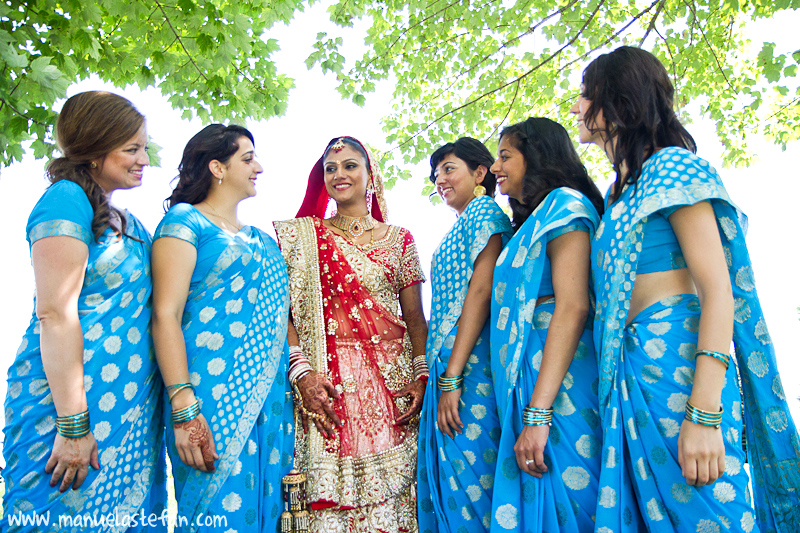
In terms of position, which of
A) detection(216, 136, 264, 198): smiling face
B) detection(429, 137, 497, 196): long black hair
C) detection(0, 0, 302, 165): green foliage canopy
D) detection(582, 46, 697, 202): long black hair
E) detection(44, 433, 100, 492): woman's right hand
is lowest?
detection(44, 433, 100, 492): woman's right hand

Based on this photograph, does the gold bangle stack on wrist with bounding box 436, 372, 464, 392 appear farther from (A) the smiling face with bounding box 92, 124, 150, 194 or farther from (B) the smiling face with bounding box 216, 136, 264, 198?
(A) the smiling face with bounding box 92, 124, 150, 194

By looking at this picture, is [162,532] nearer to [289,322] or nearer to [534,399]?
[289,322]

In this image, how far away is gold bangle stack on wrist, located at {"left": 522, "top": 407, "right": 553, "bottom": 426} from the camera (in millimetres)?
2062

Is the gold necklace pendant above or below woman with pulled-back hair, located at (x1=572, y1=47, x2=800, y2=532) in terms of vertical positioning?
above

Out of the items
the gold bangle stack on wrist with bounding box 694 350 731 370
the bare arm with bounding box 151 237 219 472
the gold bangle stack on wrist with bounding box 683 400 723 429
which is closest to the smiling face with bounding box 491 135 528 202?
the gold bangle stack on wrist with bounding box 694 350 731 370

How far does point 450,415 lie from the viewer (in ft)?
7.98

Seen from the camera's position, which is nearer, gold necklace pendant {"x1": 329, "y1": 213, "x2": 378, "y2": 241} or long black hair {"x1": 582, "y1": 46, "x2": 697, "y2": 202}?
long black hair {"x1": 582, "y1": 46, "x2": 697, "y2": 202}

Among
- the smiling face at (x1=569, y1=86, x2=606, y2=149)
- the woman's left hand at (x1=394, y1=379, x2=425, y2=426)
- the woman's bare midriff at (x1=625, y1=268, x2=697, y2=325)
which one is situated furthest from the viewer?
the woman's left hand at (x1=394, y1=379, x2=425, y2=426)

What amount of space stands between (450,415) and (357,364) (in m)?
0.58

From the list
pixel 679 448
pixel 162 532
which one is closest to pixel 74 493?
pixel 162 532

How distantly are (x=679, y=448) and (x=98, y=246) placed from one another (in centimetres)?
218

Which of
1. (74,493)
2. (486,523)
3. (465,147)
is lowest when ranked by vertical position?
(486,523)

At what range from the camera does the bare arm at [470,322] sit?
96.2 inches

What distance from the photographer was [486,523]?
2.27 meters
